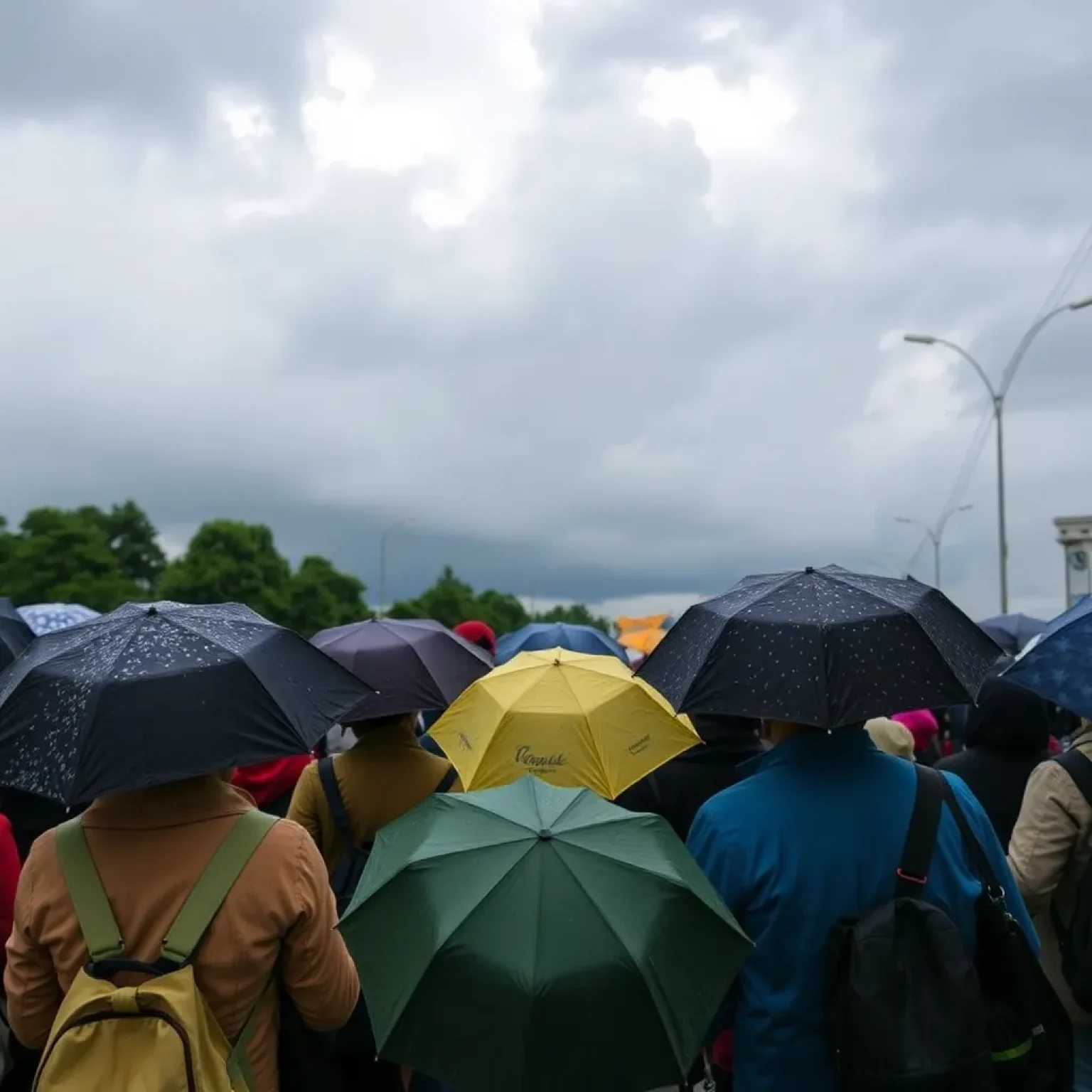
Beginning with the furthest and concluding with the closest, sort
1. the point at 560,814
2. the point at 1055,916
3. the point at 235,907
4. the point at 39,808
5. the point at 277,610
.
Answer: the point at 277,610 < the point at 39,808 < the point at 1055,916 < the point at 560,814 < the point at 235,907

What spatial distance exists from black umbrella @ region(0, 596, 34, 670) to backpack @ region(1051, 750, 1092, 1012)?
4328mm

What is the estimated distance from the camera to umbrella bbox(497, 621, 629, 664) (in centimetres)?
859

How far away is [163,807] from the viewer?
2.99 m

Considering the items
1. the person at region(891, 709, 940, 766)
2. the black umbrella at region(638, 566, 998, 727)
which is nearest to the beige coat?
the black umbrella at region(638, 566, 998, 727)

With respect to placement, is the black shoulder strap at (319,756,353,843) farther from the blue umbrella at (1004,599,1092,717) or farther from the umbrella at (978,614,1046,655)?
the umbrella at (978,614,1046,655)

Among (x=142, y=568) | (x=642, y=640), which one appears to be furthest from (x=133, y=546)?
(x=642, y=640)

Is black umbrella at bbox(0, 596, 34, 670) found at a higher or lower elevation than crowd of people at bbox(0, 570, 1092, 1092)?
higher

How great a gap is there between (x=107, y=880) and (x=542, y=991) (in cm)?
106

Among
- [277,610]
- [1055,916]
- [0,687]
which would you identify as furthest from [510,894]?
[277,610]

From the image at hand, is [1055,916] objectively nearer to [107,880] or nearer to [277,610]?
[107,880]

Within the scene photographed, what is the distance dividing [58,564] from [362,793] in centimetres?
6499

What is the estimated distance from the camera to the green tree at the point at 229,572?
6694 centimetres

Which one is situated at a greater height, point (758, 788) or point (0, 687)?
point (0, 687)

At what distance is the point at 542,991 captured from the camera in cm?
262
